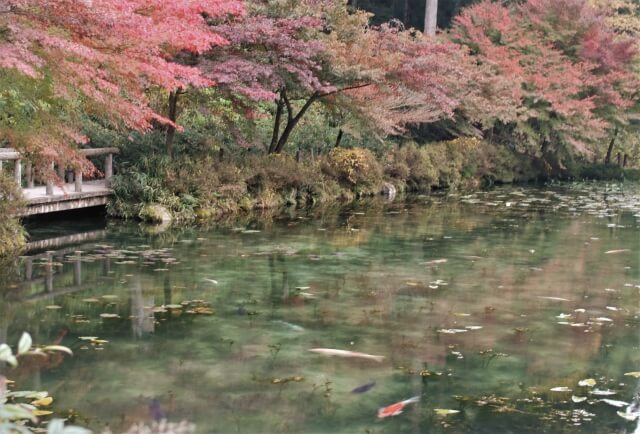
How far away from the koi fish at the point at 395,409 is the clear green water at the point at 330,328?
0.05 metres

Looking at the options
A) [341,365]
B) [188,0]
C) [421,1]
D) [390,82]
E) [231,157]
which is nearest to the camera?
[341,365]

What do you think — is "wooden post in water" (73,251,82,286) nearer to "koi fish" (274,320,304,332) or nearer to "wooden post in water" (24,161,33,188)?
"koi fish" (274,320,304,332)

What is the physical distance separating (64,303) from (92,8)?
4084 mm

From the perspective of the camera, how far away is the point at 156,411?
19.4 feet

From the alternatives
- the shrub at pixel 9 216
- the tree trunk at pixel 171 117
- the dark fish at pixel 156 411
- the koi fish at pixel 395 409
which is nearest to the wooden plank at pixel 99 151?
the tree trunk at pixel 171 117

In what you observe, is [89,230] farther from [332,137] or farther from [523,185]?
[523,185]

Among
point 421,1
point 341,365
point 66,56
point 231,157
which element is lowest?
point 341,365

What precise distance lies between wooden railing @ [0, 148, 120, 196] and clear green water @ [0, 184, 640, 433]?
5.08ft

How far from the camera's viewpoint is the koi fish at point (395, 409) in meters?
5.98

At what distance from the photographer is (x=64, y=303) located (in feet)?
30.0

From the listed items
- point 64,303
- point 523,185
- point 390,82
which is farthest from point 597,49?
point 64,303

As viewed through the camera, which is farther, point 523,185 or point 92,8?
point 523,185

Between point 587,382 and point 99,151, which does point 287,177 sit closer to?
point 99,151

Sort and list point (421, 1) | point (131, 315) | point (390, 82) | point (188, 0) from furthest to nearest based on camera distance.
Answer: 1. point (421, 1)
2. point (390, 82)
3. point (188, 0)
4. point (131, 315)
